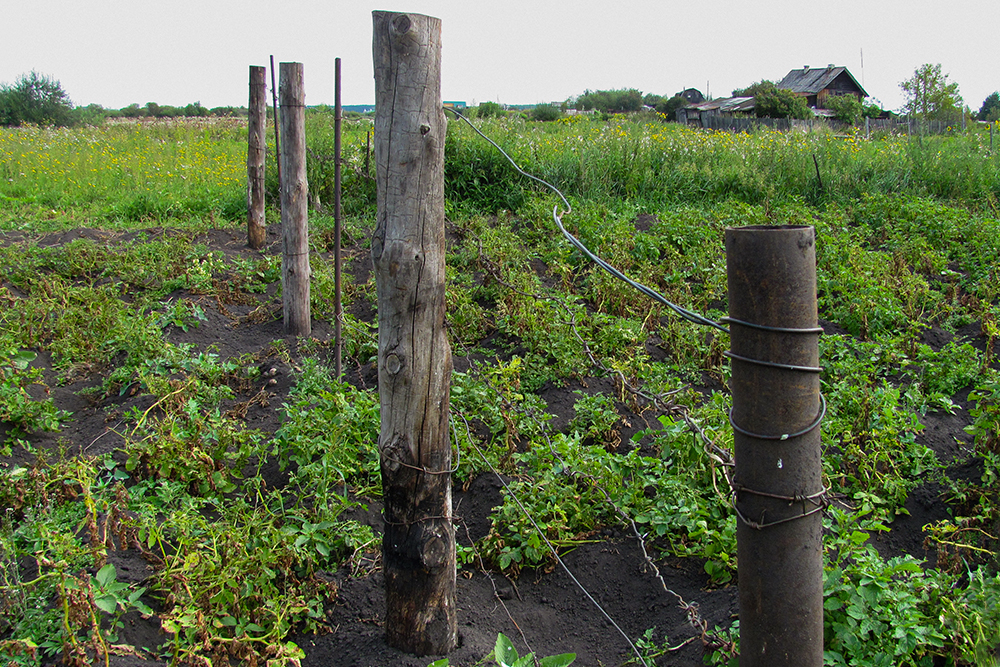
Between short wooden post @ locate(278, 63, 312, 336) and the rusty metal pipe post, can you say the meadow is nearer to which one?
short wooden post @ locate(278, 63, 312, 336)

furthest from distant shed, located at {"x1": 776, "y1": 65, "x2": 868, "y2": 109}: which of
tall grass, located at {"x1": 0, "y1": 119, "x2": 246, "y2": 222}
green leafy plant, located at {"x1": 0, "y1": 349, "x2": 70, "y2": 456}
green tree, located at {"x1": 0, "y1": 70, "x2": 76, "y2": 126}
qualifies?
green leafy plant, located at {"x1": 0, "y1": 349, "x2": 70, "y2": 456}

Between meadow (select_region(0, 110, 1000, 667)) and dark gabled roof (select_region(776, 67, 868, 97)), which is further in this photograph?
dark gabled roof (select_region(776, 67, 868, 97))

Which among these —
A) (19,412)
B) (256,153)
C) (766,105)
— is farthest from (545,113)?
(19,412)

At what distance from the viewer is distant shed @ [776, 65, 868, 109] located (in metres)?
39.4

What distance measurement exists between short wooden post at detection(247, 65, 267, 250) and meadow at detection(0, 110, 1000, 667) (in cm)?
35

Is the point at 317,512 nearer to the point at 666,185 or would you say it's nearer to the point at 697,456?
the point at 697,456

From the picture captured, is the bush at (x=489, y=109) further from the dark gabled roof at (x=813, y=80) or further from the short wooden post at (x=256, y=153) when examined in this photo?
the dark gabled roof at (x=813, y=80)

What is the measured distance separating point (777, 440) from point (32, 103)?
38122mm

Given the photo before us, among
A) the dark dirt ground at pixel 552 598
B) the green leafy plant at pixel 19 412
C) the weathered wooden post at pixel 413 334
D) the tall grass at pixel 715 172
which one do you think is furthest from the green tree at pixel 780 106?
the weathered wooden post at pixel 413 334

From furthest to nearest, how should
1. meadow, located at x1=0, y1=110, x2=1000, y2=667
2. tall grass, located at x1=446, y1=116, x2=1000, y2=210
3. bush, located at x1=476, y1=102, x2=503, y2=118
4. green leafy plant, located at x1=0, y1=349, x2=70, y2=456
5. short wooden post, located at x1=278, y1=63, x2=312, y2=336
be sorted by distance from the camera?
bush, located at x1=476, y1=102, x2=503, y2=118 < tall grass, located at x1=446, y1=116, x2=1000, y2=210 < short wooden post, located at x1=278, y1=63, x2=312, y2=336 < green leafy plant, located at x1=0, y1=349, x2=70, y2=456 < meadow, located at x1=0, y1=110, x2=1000, y2=667

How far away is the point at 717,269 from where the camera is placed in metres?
6.87

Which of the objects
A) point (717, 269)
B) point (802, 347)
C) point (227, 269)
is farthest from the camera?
point (227, 269)

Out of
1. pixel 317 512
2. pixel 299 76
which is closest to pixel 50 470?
pixel 317 512

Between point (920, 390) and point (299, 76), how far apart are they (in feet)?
17.0
